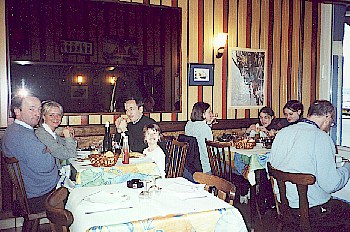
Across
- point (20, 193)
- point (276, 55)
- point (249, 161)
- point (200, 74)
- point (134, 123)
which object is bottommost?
point (20, 193)

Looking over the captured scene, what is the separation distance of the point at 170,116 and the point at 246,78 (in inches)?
54.6

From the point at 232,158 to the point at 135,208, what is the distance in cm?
228

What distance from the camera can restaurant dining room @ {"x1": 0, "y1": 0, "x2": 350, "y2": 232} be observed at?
2457 mm

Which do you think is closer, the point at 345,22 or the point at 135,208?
the point at 135,208

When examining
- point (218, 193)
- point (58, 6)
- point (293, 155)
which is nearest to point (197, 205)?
point (218, 193)

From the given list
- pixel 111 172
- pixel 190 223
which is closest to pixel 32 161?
pixel 111 172

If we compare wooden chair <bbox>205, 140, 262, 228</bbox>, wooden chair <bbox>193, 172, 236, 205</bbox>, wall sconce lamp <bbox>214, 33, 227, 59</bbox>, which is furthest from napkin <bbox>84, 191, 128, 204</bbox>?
wall sconce lamp <bbox>214, 33, 227, 59</bbox>

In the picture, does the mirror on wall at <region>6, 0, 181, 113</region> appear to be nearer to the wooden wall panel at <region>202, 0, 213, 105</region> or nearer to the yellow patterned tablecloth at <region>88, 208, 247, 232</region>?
the wooden wall panel at <region>202, 0, 213, 105</region>

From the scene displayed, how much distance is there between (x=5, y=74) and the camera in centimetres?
441

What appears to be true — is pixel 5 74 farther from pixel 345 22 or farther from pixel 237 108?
pixel 345 22

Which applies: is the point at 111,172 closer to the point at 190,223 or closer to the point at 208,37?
the point at 190,223

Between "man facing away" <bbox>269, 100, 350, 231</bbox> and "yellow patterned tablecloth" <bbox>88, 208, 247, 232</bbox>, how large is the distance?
42.3 inches

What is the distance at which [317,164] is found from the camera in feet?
9.36

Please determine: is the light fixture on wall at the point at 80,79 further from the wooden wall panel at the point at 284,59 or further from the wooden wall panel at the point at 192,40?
the wooden wall panel at the point at 284,59
